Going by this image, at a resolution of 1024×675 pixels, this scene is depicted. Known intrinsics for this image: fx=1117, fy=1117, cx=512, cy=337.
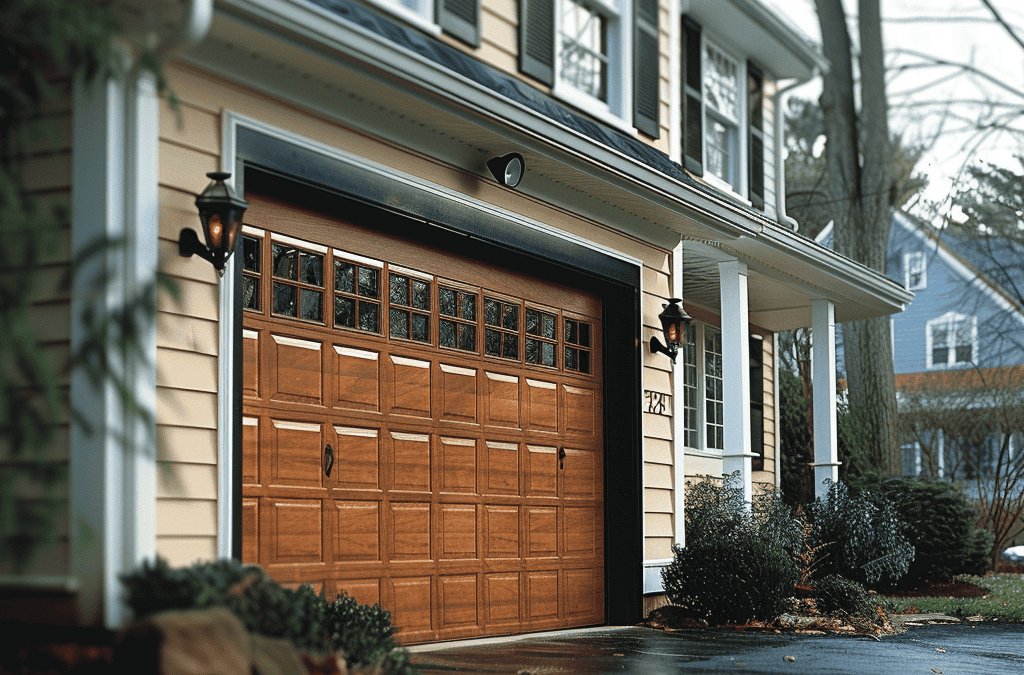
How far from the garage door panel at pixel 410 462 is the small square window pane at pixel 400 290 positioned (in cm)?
79

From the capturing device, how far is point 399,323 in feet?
22.1

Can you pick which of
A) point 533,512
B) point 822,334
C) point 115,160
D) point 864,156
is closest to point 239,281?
point 115,160

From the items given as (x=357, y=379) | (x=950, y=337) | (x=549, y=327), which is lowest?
(x=357, y=379)

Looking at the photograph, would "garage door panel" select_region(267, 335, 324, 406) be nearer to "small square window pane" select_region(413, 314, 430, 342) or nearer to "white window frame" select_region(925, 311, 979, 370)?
"small square window pane" select_region(413, 314, 430, 342)

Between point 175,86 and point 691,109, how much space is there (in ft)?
21.2

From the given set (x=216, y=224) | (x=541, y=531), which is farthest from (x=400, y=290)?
(x=541, y=531)

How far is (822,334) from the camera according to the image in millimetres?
12500

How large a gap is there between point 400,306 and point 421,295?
24 cm

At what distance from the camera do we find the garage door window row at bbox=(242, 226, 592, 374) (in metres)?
5.89

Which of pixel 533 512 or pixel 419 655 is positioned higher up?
pixel 533 512

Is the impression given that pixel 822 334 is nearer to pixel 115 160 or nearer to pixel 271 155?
pixel 271 155

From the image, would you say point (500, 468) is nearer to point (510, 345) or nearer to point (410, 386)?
point (510, 345)

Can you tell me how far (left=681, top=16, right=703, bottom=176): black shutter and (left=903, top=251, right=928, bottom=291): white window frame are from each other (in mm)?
18021

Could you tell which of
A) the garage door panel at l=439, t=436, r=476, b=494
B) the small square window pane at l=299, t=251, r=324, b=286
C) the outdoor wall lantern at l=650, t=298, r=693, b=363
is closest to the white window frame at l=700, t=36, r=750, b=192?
the outdoor wall lantern at l=650, t=298, r=693, b=363
